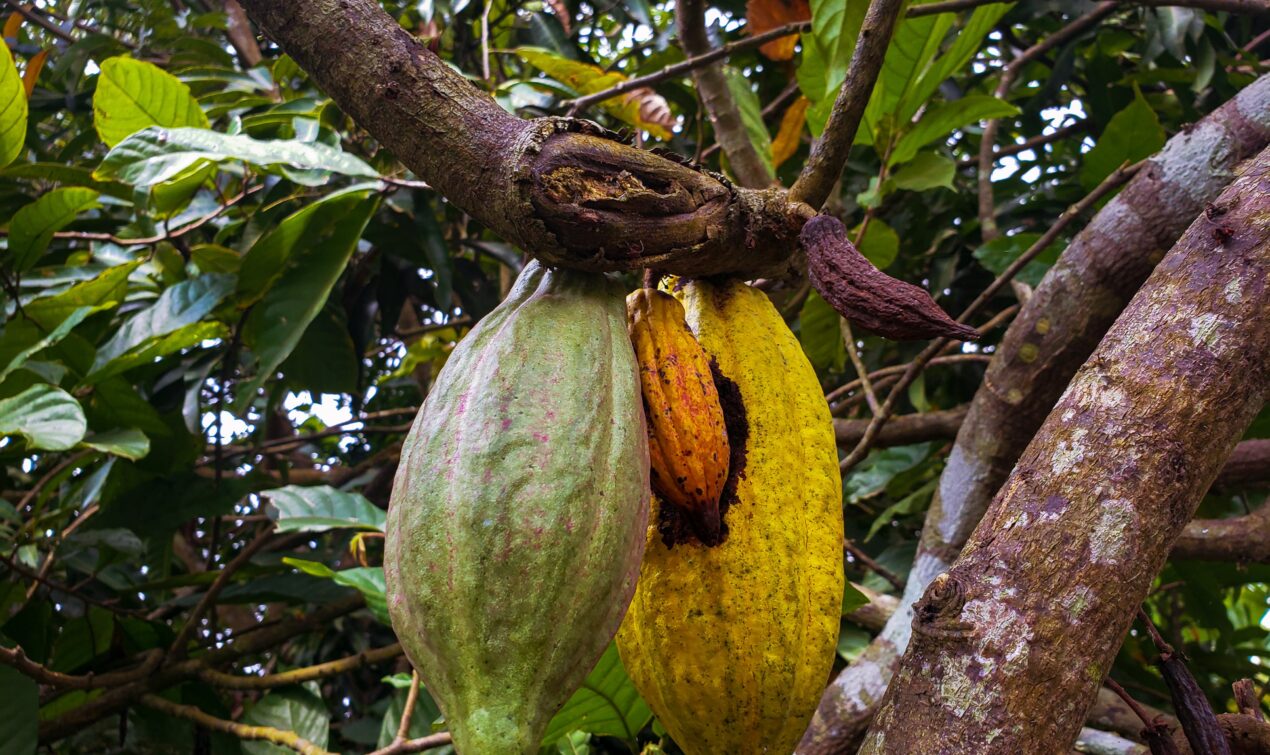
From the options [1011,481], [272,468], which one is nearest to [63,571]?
[272,468]

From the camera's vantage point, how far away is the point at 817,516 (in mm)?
901

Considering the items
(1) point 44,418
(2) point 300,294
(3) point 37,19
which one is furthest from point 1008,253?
(3) point 37,19

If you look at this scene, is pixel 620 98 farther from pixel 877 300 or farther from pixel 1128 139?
pixel 877 300

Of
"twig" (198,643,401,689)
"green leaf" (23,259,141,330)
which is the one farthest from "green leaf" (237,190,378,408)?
"twig" (198,643,401,689)

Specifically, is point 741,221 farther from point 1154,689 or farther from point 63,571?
point 63,571

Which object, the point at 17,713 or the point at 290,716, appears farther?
the point at 290,716

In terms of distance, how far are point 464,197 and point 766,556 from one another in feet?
1.31

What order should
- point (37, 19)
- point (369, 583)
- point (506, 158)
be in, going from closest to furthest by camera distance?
1. point (506, 158)
2. point (369, 583)
3. point (37, 19)

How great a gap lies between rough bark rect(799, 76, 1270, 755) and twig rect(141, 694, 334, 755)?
772 mm

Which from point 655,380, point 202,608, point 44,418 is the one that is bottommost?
point 202,608

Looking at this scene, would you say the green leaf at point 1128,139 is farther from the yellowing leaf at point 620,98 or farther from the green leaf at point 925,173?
the yellowing leaf at point 620,98

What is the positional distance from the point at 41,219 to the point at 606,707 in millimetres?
1396

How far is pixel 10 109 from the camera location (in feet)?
5.96

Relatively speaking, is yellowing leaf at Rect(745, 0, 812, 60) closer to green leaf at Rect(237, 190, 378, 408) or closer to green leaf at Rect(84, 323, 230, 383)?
green leaf at Rect(237, 190, 378, 408)
